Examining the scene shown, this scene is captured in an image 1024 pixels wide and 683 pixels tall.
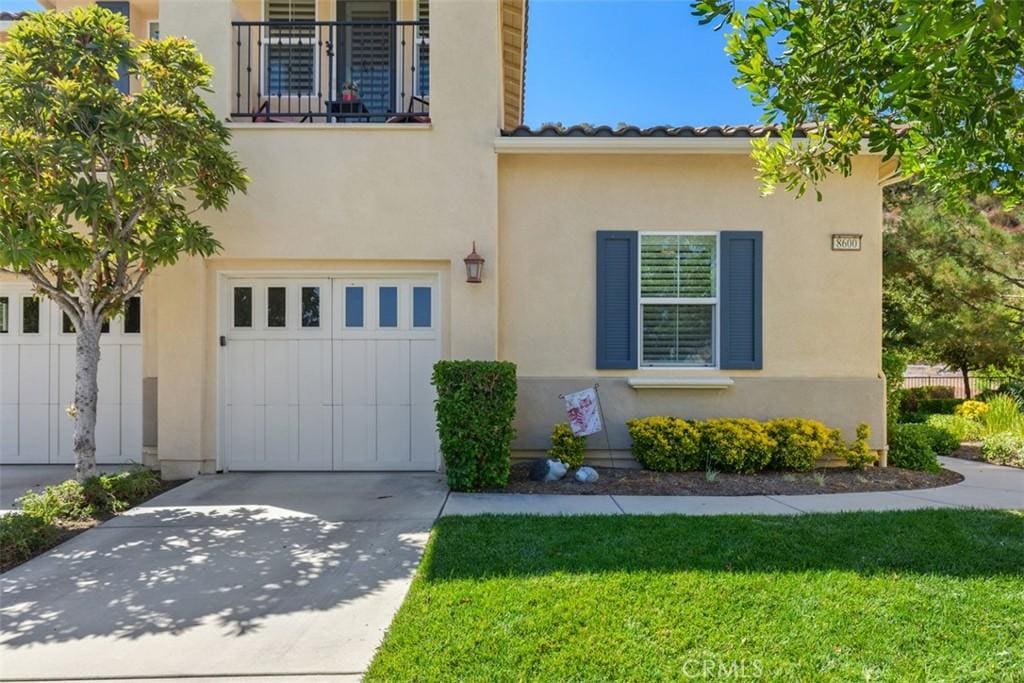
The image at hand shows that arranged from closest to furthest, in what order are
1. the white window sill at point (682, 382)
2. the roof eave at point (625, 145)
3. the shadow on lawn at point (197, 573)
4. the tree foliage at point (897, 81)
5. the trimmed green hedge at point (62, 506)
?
1. the tree foliage at point (897, 81)
2. the shadow on lawn at point (197, 573)
3. the trimmed green hedge at point (62, 506)
4. the roof eave at point (625, 145)
5. the white window sill at point (682, 382)

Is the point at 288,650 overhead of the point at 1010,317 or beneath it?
beneath

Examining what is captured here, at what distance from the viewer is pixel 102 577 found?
4.02 m

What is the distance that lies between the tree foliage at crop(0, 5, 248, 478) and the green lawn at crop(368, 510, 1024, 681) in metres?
4.27

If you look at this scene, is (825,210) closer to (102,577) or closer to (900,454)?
(900,454)

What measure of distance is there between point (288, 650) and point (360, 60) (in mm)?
7900

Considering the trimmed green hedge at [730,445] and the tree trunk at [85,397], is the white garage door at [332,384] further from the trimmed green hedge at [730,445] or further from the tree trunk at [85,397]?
the trimmed green hedge at [730,445]

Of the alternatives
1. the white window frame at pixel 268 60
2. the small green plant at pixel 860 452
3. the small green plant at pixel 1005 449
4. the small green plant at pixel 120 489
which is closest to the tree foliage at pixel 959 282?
the small green plant at pixel 1005 449

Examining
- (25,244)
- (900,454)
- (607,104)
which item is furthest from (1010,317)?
(25,244)

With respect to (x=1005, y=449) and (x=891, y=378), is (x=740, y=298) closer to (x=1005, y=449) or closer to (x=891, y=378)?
(x=891, y=378)

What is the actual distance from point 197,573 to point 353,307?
361 cm

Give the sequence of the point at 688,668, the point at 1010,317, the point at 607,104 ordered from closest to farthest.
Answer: the point at 688,668 → the point at 607,104 → the point at 1010,317

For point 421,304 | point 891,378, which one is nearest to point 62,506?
point 421,304

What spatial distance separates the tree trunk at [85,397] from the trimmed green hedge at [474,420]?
3.54m

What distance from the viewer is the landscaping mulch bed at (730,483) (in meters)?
6.07
